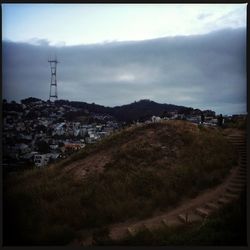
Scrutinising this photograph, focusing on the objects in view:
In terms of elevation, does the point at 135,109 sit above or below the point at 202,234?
above

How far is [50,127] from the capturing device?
9.97 meters

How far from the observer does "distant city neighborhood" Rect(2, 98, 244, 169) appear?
31.1 ft

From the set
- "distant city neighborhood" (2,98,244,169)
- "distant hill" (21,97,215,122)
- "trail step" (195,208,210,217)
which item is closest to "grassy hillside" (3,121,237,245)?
"distant city neighborhood" (2,98,244,169)

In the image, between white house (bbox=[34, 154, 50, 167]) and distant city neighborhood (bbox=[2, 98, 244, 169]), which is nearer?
distant city neighborhood (bbox=[2, 98, 244, 169])

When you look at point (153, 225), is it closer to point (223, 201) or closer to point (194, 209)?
point (194, 209)

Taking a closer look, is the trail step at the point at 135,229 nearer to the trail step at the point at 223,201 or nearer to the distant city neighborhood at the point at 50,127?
the trail step at the point at 223,201

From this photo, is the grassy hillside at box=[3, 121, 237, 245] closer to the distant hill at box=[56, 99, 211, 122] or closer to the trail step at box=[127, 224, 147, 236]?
the trail step at box=[127, 224, 147, 236]

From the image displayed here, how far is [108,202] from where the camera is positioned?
966cm

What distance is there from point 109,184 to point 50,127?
5.80 ft

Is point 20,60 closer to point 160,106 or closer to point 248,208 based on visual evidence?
point 160,106

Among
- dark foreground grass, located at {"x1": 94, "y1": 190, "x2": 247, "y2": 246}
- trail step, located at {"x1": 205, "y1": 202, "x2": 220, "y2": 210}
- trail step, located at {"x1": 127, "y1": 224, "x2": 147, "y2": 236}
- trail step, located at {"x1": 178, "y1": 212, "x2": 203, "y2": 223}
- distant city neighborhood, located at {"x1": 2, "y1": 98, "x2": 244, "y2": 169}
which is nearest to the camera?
dark foreground grass, located at {"x1": 94, "y1": 190, "x2": 247, "y2": 246}

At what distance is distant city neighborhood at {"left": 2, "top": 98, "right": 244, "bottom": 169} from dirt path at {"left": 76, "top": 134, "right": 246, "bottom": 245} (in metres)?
1.39

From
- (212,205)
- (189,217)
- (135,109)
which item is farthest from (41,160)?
(212,205)

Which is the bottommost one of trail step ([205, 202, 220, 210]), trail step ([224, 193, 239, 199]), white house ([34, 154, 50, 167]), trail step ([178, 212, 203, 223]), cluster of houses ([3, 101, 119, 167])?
trail step ([178, 212, 203, 223])
